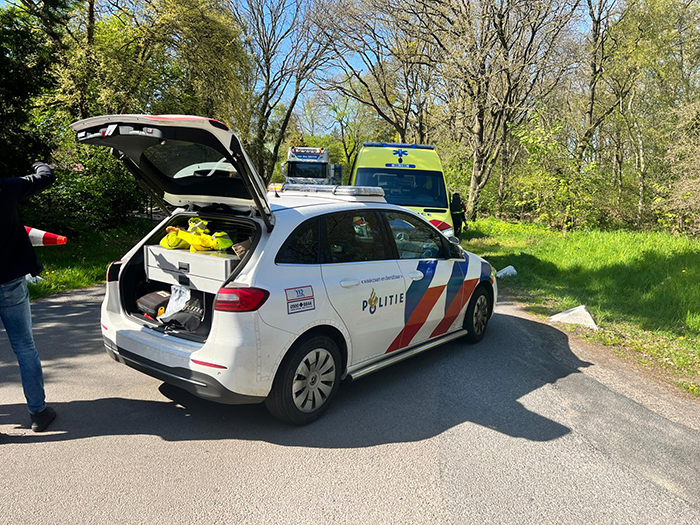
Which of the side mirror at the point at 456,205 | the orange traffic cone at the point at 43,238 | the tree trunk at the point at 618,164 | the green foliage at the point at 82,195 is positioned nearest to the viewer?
the orange traffic cone at the point at 43,238

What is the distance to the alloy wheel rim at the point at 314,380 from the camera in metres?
3.53

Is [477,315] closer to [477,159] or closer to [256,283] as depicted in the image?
[256,283]

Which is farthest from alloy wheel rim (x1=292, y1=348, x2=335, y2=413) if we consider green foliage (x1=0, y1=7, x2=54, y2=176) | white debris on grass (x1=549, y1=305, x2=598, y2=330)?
green foliage (x1=0, y1=7, x2=54, y2=176)

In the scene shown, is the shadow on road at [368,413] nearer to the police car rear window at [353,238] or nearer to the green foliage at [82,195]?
the police car rear window at [353,238]

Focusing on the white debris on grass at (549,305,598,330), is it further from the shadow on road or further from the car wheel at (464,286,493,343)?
the shadow on road

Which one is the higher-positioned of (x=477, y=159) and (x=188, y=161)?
(x=477, y=159)

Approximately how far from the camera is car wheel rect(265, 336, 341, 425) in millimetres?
3422

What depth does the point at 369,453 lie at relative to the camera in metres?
3.33

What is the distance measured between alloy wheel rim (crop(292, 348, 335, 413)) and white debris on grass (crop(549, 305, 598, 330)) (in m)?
4.49

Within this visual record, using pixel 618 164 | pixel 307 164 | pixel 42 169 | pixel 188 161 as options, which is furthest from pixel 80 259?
pixel 618 164

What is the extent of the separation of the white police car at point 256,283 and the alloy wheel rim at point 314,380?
0.4 inches

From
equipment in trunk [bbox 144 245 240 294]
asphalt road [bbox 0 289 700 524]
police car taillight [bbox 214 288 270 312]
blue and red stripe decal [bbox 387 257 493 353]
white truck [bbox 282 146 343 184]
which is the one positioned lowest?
asphalt road [bbox 0 289 700 524]

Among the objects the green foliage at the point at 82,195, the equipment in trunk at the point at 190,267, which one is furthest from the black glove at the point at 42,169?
the green foliage at the point at 82,195

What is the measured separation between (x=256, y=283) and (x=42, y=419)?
1841mm
